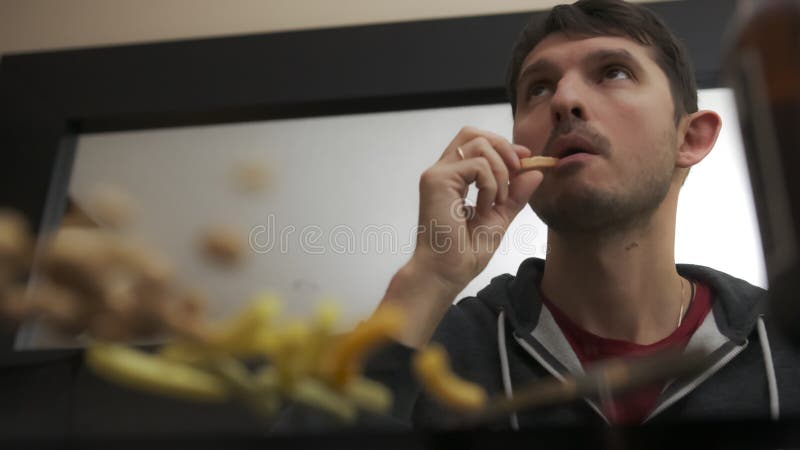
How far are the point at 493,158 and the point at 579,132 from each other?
11 cm

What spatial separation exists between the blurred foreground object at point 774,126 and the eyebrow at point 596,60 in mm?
405

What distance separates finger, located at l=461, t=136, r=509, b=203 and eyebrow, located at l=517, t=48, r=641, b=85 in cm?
19

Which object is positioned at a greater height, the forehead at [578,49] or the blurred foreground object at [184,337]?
the forehead at [578,49]

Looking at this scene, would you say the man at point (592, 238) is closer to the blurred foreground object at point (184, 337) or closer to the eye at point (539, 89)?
the eye at point (539, 89)

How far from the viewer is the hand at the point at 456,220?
0.53m

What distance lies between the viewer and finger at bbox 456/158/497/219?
587mm

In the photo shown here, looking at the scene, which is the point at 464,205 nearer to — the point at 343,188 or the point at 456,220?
the point at 456,220

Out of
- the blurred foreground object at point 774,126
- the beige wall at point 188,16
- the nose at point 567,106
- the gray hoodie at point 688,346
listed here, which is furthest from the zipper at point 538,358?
the beige wall at point 188,16

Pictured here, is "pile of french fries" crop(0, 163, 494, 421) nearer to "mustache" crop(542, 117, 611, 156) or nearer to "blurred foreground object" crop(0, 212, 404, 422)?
"blurred foreground object" crop(0, 212, 404, 422)

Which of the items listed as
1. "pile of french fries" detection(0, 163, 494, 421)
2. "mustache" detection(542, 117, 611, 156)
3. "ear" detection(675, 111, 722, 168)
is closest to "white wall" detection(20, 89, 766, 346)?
"ear" detection(675, 111, 722, 168)

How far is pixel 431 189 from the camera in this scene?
1.92 feet

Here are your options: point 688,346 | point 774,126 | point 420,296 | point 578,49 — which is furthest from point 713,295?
point 774,126

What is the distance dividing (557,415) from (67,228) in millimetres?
276

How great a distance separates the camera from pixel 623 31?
79 cm
